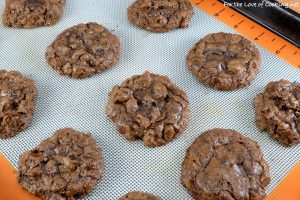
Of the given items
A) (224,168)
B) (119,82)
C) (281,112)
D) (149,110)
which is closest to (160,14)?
(119,82)

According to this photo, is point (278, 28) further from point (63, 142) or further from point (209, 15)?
point (63, 142)

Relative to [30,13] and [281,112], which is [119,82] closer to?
[30,13]

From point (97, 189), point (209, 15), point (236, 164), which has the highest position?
point (209, 15)

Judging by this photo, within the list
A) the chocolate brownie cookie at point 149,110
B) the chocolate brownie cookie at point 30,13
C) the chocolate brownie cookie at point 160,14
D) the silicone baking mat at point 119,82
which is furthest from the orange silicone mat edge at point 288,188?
the chocolate brownie cookie at point 30,13

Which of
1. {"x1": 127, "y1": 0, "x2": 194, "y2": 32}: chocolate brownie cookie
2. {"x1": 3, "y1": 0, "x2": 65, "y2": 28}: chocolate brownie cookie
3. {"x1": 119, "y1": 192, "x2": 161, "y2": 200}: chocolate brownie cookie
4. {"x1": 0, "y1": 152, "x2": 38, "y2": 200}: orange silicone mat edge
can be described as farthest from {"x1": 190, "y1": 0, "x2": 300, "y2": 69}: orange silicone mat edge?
{"x1": 0, "y1": 152, "x2": 38, "y2": 200}: orange silicone mat edge

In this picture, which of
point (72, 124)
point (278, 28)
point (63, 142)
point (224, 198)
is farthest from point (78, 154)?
point (278, 28)

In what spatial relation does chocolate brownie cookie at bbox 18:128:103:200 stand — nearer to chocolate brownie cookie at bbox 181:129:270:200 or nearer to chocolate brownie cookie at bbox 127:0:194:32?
chocolate brownie cookie at bbox 181:129:270:200
